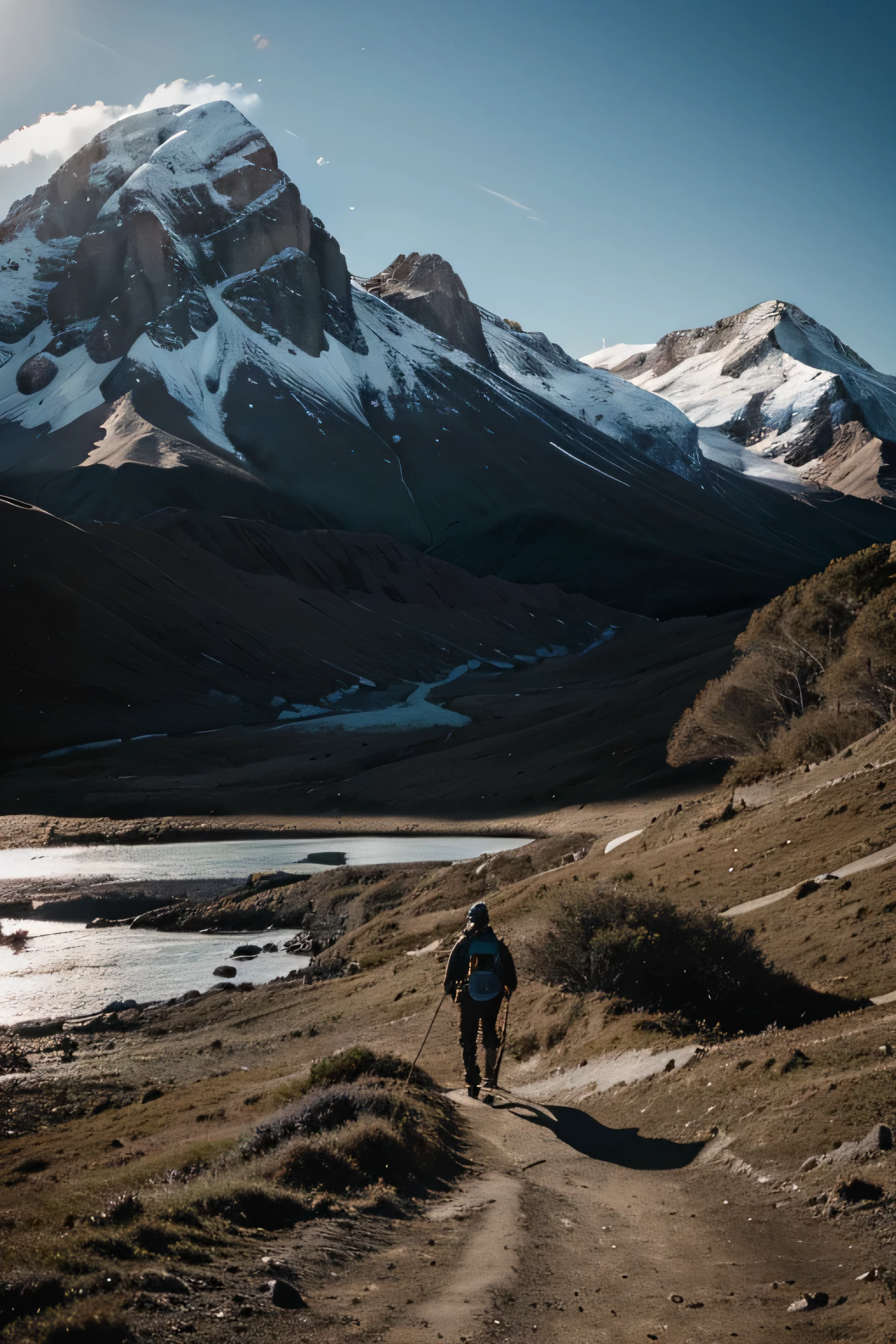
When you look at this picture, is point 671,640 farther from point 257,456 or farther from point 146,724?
point 257,456

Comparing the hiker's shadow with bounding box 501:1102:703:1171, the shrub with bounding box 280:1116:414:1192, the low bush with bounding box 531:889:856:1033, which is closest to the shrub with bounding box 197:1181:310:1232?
the shrub with bounding box 280:1116:414:1192

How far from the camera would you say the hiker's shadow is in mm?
7602

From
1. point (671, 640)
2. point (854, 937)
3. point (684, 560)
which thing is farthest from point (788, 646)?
point (684, 560)

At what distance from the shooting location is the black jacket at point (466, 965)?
385 inches

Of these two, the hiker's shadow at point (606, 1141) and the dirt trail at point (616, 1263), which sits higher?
the dirt trail at point (616, 1263)

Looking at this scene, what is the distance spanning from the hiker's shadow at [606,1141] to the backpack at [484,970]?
41.3 inches

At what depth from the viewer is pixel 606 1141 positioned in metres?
8.26

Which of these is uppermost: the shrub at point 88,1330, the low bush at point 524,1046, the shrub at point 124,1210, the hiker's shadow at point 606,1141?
the shrub at point 88,1330

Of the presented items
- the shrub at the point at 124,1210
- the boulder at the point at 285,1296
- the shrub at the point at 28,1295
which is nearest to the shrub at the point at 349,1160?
the shrub at the point at 124,1210

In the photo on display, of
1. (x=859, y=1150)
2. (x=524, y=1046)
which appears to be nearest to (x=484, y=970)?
(x=524, y=1046)

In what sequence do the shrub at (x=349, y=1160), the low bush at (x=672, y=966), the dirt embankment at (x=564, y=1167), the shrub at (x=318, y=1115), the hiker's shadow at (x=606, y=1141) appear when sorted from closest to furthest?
the dirt embankment at (x=564, y=1167) < the shrub at (x=349, y=1160) < the hiker's shadow at (x=606, y=1141) < the shrub at (x=318, y=1115) < the low bush at (x=672, y=966)

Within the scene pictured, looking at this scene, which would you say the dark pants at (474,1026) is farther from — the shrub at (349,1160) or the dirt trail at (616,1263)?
the shrub at (349,1160)

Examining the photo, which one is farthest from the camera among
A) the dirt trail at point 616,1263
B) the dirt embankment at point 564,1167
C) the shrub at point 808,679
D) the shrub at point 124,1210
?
the shrub at point 808,679

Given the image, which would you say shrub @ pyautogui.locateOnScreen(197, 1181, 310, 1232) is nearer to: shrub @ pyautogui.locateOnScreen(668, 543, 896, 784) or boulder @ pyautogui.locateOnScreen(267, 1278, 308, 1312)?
boulder @ pyautogui.locateOnScreen(267, 1278, 308, 1312)
